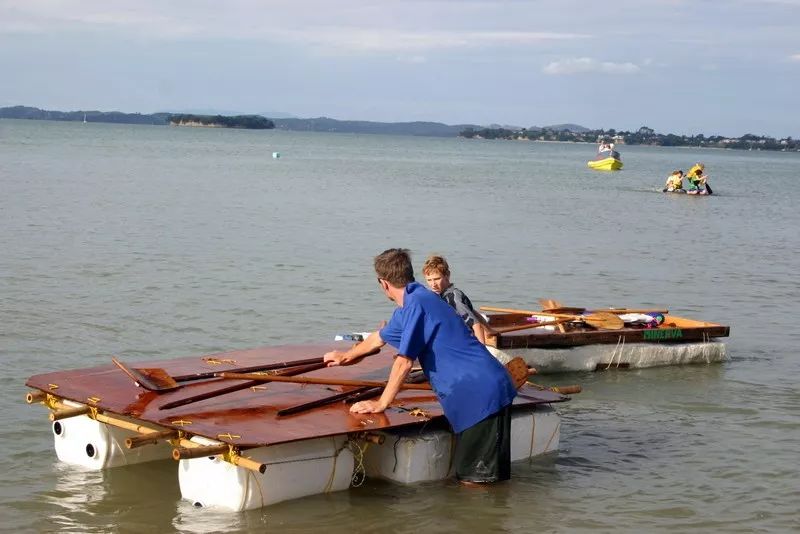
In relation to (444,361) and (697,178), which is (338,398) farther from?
(697,178)

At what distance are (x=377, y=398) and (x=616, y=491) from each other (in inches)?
81.7

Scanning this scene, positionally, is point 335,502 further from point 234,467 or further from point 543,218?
Answer: point 543,218

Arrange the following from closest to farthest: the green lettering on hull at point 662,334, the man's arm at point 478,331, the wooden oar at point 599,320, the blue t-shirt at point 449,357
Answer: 1. the blue t-shirt at point 449,357
2. the man's arm at point 478,331
3. the green lettering on hull at point 662,334
4. the wooden oar at point 599,320

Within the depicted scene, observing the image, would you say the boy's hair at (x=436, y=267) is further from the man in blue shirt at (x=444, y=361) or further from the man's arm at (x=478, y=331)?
the man in blue shirt at (x=444, y=361)

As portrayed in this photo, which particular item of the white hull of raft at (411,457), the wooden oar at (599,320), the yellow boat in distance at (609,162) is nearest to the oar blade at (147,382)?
the white hull of raft at (411,457)

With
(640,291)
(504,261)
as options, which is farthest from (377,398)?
(504,261)

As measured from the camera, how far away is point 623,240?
94.7ft

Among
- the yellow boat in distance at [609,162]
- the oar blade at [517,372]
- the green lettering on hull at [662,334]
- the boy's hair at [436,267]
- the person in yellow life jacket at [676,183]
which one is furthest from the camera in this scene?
the yellow boat in distance at [609,162]

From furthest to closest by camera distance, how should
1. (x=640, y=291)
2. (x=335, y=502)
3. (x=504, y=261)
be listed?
(x=504, y=261) < (x=640, y=291) < (x=335, y=502)

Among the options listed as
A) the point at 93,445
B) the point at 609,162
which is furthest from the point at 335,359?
the point at 609,162

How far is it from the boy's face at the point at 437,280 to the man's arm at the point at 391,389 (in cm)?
143

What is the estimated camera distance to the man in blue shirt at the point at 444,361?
8.05m

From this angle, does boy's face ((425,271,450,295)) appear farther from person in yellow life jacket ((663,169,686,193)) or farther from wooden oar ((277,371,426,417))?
person in yellow life jacket ((663,169,686,193))

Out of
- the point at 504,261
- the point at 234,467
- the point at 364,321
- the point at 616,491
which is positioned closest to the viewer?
the point at 234,467
